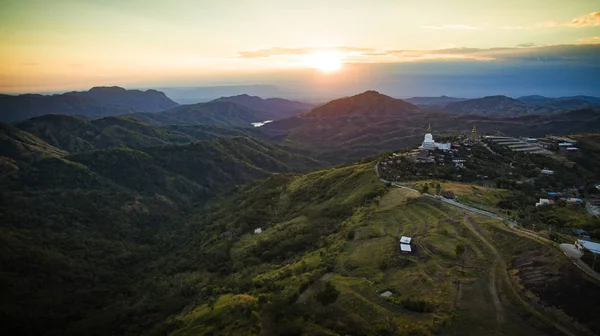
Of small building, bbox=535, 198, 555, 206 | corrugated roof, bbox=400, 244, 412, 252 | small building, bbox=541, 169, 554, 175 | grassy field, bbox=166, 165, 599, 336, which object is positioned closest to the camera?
grassy field, bbox=166, 165, 599, 336

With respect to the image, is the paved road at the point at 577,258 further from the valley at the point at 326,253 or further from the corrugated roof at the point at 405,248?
the corrugated roof at the point at 405,248

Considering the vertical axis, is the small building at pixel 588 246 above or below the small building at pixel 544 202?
above

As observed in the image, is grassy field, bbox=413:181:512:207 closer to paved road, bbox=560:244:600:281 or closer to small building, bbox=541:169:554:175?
paved road, bbox=560:244:600:281

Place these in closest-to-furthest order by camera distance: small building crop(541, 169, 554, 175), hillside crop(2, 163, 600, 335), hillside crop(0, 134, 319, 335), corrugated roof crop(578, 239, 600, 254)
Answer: hillside crop(2, 163, 600, 335) < corrugated roof crop(578, 239, 600, 254) < hillside crop(0, 134, 319, 335) < small building crop(541, 169, 554, 175)

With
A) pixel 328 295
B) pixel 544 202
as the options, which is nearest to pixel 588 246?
pixel 328 295

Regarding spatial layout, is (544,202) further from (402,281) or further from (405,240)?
(402,281)

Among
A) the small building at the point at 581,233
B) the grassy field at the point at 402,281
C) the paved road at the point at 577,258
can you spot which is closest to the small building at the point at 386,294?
the grassy field at the point at 402,281

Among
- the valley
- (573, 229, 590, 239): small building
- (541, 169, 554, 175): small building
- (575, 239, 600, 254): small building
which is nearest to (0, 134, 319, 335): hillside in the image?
the valley

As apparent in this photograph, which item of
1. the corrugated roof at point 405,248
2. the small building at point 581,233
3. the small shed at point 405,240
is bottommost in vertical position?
the small building at point 581,233
